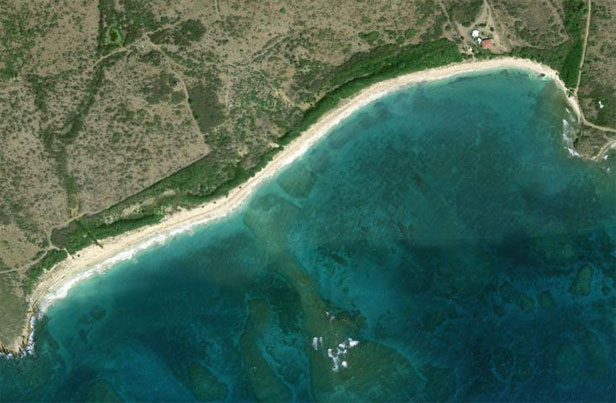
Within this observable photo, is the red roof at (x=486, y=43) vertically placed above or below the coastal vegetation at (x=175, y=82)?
below

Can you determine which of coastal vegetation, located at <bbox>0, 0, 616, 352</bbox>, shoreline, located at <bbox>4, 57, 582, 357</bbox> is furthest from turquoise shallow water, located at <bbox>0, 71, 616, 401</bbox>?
coastal vegetation, located at <bbox>0, 0, 616, 352</bbox>

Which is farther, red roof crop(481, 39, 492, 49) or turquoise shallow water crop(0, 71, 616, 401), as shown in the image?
turquoise shallow water crop(0, 71, 616, 401)

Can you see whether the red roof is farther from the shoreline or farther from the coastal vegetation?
the shoreline

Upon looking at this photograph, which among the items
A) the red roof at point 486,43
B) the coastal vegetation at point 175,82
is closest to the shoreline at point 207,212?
the coastal vegetation at point 175,82

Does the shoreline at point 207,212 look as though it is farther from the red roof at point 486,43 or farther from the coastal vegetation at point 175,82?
the red roof at point 486,43

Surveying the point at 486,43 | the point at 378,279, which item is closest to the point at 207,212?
the point at 378,279
